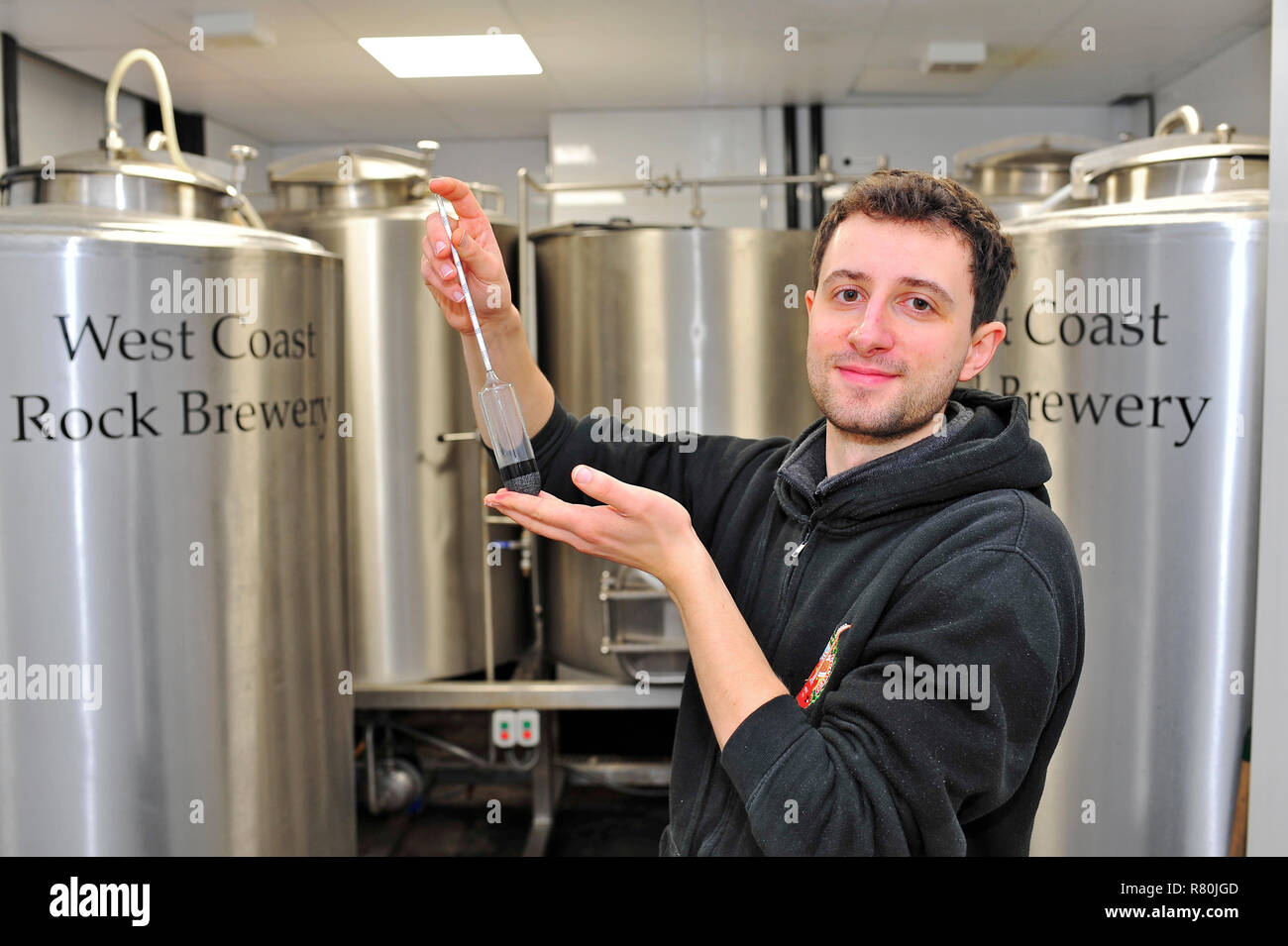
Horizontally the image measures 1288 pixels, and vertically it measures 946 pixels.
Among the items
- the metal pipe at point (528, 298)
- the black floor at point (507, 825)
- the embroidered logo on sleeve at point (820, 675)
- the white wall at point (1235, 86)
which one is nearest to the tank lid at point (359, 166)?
the metal pipe at point (528, 298)

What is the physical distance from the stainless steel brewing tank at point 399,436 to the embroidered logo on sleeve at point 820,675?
207 centimetres

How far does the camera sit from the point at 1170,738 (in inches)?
80.1

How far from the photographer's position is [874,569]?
107cm

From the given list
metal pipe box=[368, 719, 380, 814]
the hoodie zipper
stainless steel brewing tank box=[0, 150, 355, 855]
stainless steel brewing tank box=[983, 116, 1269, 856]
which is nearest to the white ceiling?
stainless steel brewing tank box=[0, 150, 355, 855]

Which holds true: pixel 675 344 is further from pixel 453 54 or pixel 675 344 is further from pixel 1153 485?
pixel 453 54

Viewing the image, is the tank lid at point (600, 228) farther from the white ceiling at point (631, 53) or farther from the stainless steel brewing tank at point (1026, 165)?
the stainless steel brewing tank at point (1026, 165)

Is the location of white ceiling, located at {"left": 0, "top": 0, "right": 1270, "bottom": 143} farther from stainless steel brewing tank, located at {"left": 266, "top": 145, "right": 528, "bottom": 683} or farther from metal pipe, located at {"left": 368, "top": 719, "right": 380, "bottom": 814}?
metal pipe, located at {"left": 368, "top": 719, "right": 380, "bottom": 814}

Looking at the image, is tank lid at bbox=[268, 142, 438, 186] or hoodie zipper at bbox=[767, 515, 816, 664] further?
tank lid at bbox=[268, 142, 438, 186]

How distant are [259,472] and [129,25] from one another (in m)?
2.74

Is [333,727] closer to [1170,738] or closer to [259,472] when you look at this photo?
[259,472]

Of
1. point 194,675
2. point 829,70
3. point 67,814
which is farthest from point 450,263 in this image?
point 829,70

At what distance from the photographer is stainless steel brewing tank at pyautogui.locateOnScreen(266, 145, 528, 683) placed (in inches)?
116

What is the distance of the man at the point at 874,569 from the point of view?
3.02 feet

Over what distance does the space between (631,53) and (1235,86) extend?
253cm
